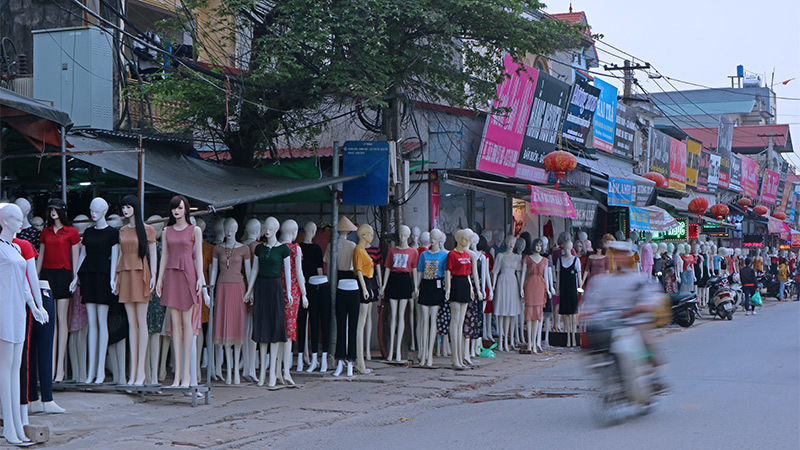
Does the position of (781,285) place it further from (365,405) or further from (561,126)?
(365,405)

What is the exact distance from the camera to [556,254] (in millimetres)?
15906

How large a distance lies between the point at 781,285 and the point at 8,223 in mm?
31390

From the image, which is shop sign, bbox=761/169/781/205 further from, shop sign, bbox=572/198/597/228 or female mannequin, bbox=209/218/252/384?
female mannequin, bbox=209/218/252/384

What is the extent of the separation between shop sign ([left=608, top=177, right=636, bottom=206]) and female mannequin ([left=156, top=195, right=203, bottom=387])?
12991 millimetres

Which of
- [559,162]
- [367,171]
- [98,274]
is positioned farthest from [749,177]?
[98,274]

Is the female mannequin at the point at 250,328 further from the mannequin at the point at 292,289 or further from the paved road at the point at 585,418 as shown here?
the paved road at the point at 585,418

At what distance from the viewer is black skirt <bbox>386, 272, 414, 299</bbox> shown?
499 inches

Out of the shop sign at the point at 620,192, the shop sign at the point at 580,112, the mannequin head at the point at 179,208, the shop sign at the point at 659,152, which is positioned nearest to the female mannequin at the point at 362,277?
the mannequin head at the point at 179,208

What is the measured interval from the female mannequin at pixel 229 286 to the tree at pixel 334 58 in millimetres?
2351

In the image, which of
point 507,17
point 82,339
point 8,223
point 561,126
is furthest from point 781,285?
point 8,223

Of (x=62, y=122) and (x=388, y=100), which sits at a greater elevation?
(x=388, y=100)

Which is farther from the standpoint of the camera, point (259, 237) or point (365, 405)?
point (259, 237)

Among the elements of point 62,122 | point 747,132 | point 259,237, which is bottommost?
point 259,237

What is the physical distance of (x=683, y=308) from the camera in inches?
760
